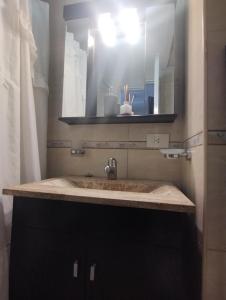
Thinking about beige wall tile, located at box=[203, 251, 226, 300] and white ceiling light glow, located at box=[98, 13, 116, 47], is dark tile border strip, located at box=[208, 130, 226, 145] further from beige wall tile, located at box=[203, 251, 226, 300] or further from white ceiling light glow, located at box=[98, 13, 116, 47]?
white ceiling light glow, located at box=[98, 13, 116, 47]

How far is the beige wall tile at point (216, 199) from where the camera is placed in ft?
1.99

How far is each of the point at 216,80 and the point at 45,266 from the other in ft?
3.08

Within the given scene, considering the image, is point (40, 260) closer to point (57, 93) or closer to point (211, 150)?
point (211, 150)

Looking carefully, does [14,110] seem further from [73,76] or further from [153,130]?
[153,130]

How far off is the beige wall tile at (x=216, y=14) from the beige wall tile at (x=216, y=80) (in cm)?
2

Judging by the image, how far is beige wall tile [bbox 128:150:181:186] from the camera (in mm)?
1179

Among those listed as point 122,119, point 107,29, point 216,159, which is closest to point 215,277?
point 216,159

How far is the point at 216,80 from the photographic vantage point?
2.02ft

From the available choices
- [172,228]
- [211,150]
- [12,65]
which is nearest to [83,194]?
[172,228]

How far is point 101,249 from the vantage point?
0.73 meters

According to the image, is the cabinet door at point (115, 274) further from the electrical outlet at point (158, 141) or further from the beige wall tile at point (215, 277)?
the electrical outlet at point (158, 141)

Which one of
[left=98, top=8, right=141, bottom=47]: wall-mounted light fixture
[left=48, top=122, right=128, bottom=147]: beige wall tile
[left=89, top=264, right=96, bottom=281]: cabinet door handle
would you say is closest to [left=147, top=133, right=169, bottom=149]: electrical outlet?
[left=48, top=122, right=128, bottom=147]: beige wall tile

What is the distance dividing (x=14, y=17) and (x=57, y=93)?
50 centimetres

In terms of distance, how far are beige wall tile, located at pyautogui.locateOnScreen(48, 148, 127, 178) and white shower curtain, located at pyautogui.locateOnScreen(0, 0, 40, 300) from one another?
24 cm
